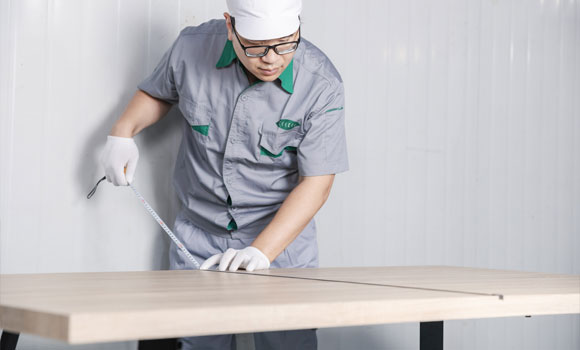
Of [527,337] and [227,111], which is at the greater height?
[227,111]

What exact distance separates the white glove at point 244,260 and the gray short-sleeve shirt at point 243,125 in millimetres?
334

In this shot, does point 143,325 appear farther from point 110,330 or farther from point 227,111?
point 227,111

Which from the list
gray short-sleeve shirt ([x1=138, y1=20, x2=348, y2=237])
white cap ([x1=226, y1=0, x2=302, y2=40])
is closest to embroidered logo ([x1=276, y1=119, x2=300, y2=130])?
gray short-sleeve shirt ([x1=138, y1=20, x2=348, y2=237])

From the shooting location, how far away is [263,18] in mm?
1800

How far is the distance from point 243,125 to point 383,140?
35.0 inches

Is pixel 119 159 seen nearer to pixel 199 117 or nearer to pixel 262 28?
pixel 199 117

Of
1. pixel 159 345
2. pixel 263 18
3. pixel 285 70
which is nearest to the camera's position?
pixel 159 345

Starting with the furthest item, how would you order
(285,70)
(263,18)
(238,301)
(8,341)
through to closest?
1. (285,70)
2. (263,18)
3. (8,341)
4. (238,301)

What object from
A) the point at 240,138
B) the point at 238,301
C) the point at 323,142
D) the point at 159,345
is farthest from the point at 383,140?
the point at 238,301

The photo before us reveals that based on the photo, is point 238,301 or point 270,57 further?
point 270,57

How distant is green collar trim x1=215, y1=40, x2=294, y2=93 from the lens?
198 centimetres

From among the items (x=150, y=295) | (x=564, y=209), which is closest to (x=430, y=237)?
(x=564, y=209)

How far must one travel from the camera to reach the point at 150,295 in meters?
1.09

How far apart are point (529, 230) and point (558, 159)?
0.39 meters
